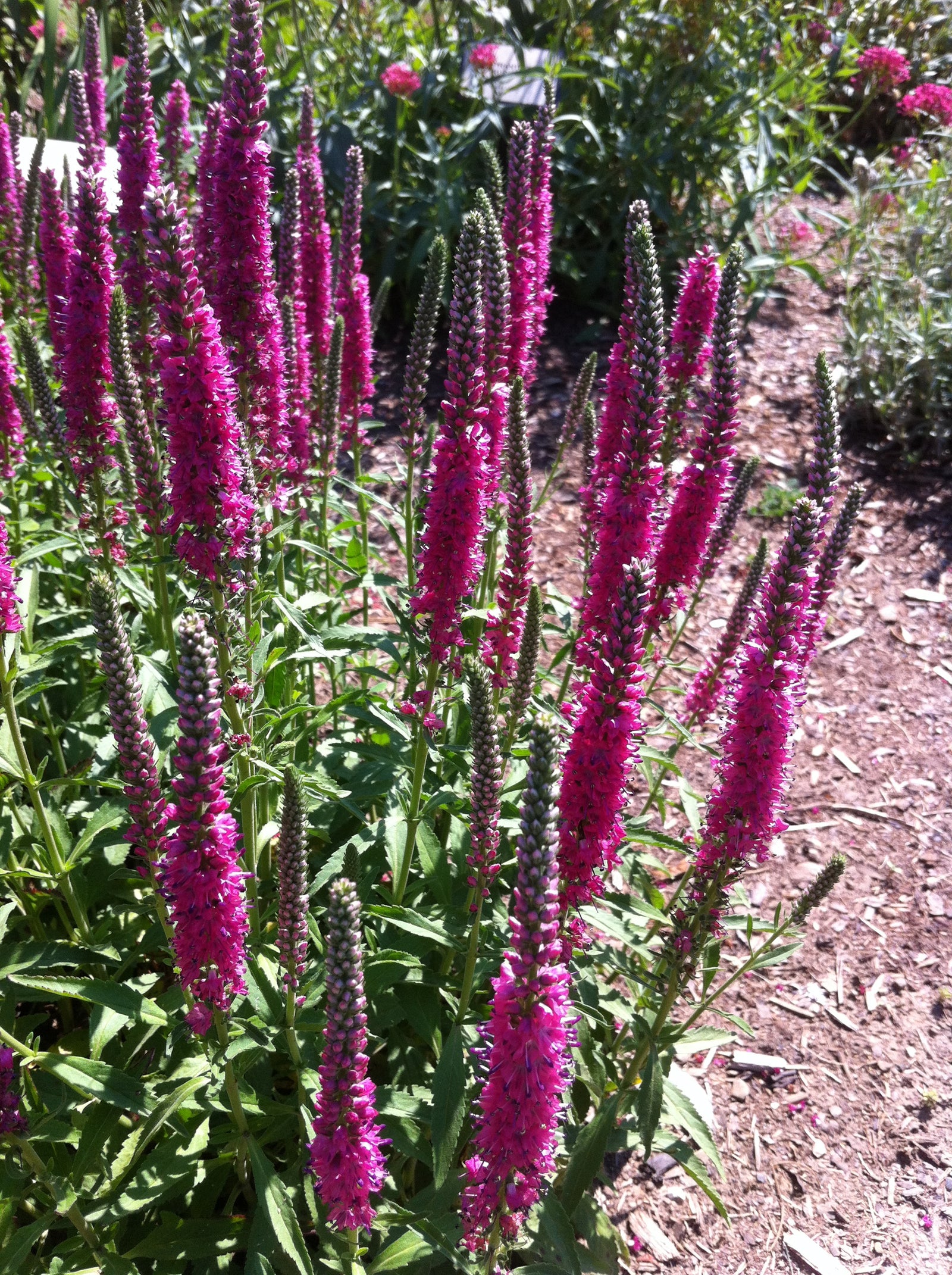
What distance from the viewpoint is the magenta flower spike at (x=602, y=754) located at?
2.90 metres

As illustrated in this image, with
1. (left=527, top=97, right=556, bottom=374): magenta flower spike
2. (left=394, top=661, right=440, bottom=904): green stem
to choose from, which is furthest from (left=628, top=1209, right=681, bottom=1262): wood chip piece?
(left=527, top=97, right=556, bottom=374): magenta flower spike

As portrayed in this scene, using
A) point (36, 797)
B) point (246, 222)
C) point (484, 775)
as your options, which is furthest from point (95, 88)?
point (484, 775)

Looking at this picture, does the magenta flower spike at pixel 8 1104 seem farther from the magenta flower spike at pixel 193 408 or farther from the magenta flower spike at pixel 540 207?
the magenta flower spike at pixel 540 207

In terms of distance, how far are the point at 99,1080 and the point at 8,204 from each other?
5.39 metres

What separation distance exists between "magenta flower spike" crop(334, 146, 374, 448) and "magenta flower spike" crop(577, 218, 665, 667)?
1915 millimetres

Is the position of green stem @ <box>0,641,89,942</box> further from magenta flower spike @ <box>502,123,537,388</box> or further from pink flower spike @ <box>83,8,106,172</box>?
pink flower spike @ <box>83,8,106,172</box>

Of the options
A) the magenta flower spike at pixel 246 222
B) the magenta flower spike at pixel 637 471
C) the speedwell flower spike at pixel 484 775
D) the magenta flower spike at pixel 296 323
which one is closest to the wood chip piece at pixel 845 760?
the magenta flower spike at pixel 637 471

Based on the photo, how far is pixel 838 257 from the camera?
40.2 feet

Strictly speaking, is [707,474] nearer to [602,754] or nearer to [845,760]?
[602,754]

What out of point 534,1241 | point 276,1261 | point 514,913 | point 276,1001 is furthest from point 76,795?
point 514,913

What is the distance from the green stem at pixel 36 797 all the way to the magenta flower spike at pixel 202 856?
1.03 m

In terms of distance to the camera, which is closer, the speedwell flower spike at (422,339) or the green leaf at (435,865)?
the green leaf at (435,865)

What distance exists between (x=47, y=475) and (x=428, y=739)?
293cm

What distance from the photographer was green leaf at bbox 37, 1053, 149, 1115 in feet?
10.2
